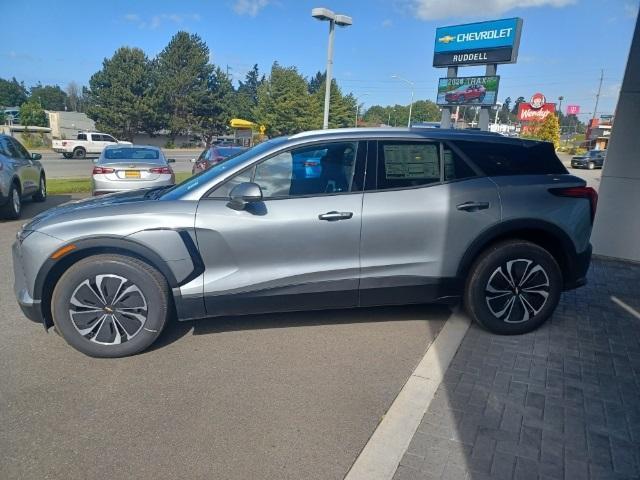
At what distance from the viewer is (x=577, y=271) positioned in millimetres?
3918

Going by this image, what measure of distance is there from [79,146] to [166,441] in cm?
3461

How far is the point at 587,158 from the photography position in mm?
36656

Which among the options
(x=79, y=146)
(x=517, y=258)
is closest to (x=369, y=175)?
(x=517, y=258)

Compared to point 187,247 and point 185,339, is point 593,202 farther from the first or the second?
point 185,339

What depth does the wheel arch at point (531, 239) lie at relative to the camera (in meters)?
3.69

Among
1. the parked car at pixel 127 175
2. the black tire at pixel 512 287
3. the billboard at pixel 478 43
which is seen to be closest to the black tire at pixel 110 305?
the black tire at pixel 512 287

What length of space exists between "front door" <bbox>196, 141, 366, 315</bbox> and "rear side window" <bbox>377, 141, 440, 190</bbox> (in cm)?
20

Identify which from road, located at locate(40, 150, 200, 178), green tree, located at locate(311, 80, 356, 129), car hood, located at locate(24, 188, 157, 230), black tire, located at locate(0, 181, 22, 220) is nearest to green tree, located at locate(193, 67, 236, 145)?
green tree, located at locate(311, 80, 356, 129)

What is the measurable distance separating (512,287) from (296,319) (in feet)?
6.62

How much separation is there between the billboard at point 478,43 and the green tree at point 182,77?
34.5 meters

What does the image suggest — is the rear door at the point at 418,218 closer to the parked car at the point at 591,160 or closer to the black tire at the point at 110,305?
the black tire at the point at 110,305

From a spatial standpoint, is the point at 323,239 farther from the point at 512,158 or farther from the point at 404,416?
the point at 512,158

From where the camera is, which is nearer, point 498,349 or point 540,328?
point 498,349

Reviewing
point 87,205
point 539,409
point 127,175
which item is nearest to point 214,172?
point 87,205
